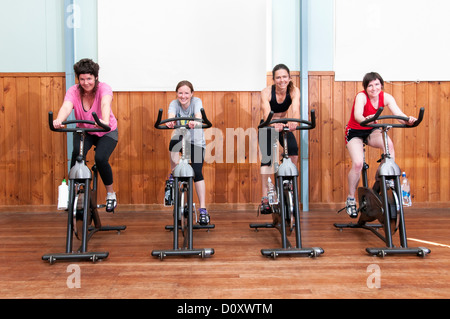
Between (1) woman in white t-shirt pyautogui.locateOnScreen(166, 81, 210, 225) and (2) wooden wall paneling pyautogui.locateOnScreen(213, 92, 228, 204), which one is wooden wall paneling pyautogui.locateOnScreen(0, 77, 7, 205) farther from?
(2) wooden wall paneling pyautogui.locateOnScreen(213, 92, 228, 204)

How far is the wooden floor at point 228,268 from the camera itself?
1902 mm

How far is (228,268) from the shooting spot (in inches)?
89.8

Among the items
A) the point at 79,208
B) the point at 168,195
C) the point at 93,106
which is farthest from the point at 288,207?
the point at 93,106

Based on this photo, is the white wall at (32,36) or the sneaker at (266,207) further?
the white wall at (32,36)

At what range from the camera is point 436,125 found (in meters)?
4.30

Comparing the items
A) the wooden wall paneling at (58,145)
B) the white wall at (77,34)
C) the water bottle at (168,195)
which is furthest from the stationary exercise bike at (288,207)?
the wooden wall paneling at (58,145)

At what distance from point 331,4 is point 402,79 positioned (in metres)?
1.11

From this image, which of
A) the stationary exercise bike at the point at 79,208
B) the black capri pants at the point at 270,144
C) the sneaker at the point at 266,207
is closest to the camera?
the stationary exercise bike at the point at 79,208

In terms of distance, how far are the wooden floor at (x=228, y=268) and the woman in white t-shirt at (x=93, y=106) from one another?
61 cm

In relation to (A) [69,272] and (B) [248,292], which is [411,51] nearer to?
(B) [248,292]

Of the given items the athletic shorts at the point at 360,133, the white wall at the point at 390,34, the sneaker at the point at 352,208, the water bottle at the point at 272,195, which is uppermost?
the white wall at the point at 390,34

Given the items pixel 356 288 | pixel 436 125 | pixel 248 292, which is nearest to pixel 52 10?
pixel 248 292

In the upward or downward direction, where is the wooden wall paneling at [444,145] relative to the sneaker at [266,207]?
upward

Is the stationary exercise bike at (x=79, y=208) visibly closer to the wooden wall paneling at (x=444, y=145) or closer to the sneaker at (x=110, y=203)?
the sneaker at (x=110, y=203)
